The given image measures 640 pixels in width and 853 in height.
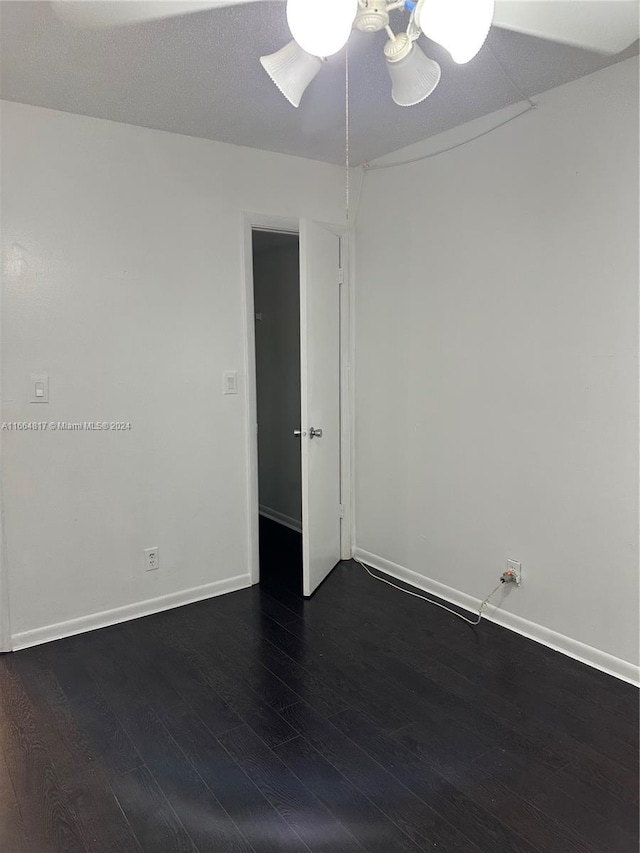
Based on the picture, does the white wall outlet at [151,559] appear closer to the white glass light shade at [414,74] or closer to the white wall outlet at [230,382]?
the white wall outlet at [230,382]

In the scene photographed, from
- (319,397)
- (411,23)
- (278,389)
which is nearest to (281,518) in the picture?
(278,389)

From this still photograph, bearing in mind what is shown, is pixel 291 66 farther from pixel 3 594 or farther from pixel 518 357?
pixel 3 594

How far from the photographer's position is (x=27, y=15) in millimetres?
1863

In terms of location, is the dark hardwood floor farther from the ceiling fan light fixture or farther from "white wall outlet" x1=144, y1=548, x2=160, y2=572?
the ceiling fan light fixture

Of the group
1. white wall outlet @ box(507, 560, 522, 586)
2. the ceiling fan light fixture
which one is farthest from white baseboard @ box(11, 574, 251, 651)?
the ceiling fan light fixture

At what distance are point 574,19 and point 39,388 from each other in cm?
244

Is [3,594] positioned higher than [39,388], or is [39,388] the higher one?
[39,388]

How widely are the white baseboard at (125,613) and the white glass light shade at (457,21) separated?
109 inches

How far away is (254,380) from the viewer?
3.38 meters

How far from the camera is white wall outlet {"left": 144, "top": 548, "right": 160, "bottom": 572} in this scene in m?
3.11

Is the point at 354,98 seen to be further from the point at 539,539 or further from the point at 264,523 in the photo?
the point at 264,523

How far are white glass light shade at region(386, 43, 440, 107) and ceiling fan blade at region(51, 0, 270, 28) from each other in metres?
0.47

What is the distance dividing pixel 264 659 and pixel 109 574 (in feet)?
3.03

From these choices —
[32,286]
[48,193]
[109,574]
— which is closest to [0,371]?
[32,286]
